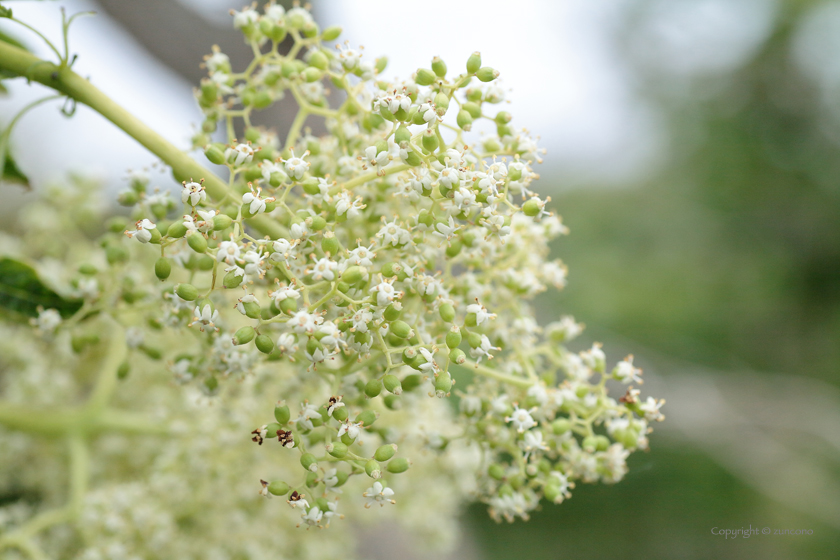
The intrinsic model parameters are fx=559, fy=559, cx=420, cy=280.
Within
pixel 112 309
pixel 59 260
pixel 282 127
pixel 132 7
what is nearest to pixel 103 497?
pixel 112 309

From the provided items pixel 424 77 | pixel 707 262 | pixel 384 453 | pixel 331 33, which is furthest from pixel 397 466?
pixel 707 262

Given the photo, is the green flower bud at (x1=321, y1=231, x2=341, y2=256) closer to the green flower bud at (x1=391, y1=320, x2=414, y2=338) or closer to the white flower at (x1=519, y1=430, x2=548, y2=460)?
the green flower bud at (x1=391, y1=320, x2=414, y2=338)

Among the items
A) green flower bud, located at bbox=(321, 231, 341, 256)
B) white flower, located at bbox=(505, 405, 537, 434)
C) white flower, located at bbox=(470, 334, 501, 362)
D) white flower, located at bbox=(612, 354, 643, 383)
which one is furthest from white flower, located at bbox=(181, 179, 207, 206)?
white flower, located at bbox=(612, 354, 643, 383)

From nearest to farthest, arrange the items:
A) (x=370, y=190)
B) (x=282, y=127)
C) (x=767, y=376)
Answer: (x=370, y=190), (x=282, y=127), (x=767, y=376)

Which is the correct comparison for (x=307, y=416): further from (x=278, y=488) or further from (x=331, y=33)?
(x=331, y=33)

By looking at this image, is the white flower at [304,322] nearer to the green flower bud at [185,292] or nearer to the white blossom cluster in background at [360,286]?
the white blossom cluster in background at [360,286]

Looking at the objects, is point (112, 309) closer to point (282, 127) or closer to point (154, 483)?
point (154, 483)
